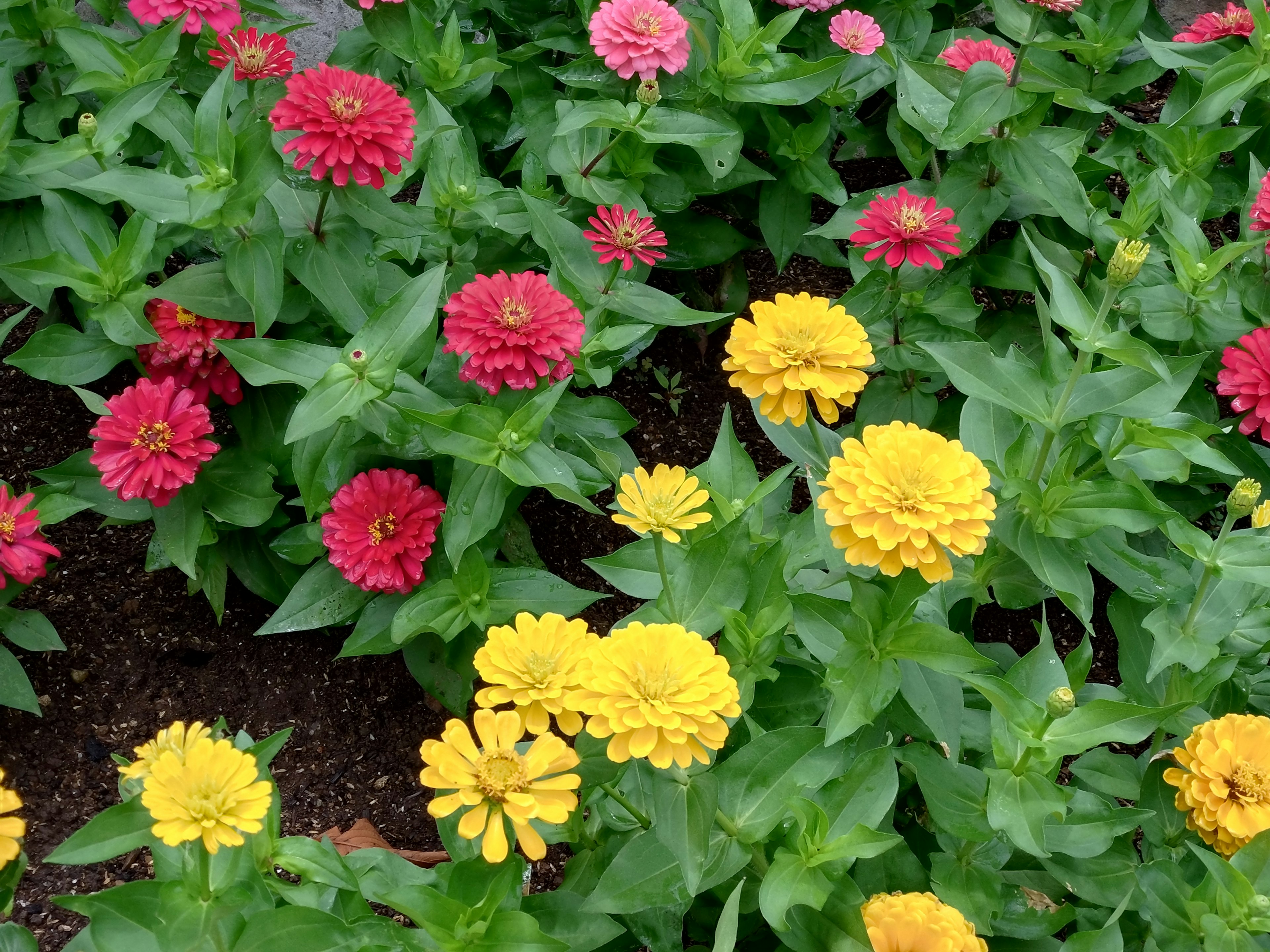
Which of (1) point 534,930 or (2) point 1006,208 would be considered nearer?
(1) point 534,930

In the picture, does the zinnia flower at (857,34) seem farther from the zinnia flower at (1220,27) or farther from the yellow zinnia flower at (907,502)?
the yellow zinnia flower at (907,502)

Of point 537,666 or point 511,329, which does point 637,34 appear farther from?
point 537,666

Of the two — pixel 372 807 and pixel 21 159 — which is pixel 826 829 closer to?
pixel 372 807

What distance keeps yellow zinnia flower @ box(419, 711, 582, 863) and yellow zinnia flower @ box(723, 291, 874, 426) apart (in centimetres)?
46

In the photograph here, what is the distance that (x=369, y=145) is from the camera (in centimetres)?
158

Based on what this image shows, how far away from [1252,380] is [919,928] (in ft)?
3.72

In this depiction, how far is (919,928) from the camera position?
106 centimetres

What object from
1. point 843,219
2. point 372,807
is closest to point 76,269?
point 372,807

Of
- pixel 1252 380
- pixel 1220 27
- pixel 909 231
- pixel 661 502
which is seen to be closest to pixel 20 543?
pixel 661 502

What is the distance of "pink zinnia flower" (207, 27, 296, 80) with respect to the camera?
1.81m

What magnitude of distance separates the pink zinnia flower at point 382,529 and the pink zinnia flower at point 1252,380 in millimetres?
1272

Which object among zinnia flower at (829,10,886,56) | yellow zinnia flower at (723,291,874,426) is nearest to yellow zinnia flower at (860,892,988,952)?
yellow zinnia flower at (723,291,874,426)

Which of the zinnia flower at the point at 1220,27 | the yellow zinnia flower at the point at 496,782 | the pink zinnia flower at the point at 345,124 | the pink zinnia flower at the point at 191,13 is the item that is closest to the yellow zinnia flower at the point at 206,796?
the yellow zinnia flower at the point at 496,782

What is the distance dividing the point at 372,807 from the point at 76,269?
97 centimetres
